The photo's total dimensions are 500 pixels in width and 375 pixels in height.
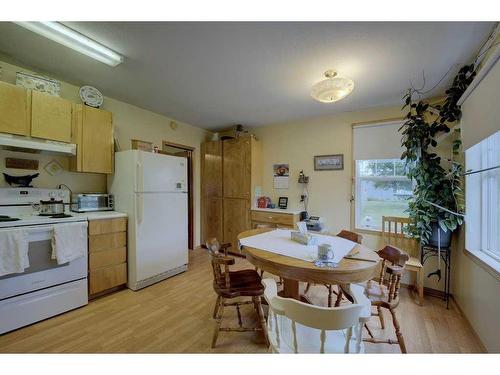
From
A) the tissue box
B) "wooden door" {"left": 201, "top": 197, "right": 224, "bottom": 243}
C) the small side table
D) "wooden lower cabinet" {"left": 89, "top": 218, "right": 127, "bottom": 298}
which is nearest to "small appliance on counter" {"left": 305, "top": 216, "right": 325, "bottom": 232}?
the small side table

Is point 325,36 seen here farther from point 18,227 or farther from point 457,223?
point 18,227

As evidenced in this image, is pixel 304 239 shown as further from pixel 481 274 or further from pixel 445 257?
pixel 445 257

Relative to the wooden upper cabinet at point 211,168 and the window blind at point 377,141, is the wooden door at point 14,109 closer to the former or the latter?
the wooden upper cabinet at point 211,168

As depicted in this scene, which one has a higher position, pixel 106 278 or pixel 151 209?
pixel 151 209

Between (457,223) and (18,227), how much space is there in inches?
164

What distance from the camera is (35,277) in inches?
73.7

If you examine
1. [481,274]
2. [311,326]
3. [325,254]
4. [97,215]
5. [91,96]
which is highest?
[91,96]

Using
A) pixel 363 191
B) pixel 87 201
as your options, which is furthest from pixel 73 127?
pixel 363 191

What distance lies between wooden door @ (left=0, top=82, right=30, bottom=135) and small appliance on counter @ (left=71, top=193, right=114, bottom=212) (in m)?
0.82

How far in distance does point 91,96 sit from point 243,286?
9.14ft

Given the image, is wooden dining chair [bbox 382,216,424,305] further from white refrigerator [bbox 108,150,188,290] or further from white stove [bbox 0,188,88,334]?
white stove [bbox 0,188,88,334]

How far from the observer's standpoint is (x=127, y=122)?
3041 mm

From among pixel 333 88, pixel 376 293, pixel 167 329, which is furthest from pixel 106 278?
pixel 333 88

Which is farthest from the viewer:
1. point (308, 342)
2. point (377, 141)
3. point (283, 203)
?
point (283, 203)
